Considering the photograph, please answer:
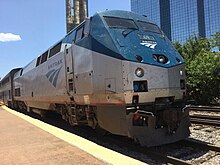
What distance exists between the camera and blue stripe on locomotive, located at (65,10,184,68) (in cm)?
644

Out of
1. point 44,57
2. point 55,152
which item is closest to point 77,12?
point 44,57

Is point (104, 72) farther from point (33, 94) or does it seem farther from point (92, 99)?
point (33, 94)

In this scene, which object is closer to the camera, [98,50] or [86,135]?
→ [98,50]

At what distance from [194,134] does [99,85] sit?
3538mm

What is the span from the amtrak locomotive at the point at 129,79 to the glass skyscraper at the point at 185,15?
209ft

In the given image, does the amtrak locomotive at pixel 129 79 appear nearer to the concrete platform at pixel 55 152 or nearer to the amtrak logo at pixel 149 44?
the amtrak logo at pixel 149 44

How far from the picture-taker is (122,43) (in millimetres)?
6574

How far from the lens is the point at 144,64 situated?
250 inches

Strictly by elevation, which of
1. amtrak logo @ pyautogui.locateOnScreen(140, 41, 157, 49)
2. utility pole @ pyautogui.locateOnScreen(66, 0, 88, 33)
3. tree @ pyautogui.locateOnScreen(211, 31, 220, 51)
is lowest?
amtrak logo @ pyautogui.locateOnScreen(140, 41, 157, 49)

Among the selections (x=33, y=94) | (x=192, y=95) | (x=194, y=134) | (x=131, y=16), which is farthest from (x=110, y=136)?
(x=192, y=95)

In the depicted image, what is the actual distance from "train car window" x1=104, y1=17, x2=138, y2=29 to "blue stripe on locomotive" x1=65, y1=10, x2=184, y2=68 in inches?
4.5

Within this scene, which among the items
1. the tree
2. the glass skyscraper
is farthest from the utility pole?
the tree

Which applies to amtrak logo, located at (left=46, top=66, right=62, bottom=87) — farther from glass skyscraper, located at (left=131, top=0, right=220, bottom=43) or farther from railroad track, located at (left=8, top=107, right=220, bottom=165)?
glass skyscraper, located at (left=131, top=0, right=220, bottom=43)

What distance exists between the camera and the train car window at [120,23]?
7.14 meters
